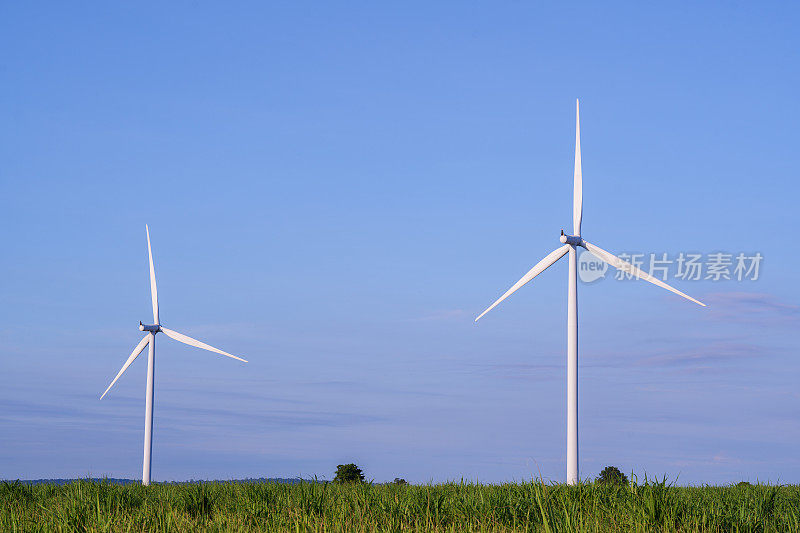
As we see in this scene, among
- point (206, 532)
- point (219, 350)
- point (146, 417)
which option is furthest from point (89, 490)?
point (146, 417)

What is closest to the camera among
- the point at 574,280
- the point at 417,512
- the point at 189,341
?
the point at 417,512

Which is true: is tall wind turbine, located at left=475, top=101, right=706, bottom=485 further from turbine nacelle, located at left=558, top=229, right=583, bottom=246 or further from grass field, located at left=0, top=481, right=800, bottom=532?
grass field, located at left=0, top=481, right=800, bottom=532

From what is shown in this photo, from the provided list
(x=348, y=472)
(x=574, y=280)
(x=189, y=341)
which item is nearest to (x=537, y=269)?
(x=574, y=280)

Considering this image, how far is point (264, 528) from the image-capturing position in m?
16.1

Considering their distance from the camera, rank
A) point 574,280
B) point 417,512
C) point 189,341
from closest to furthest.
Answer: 1. point 417,512
2. point 574,280
3. point 189,341

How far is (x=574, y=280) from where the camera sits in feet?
135

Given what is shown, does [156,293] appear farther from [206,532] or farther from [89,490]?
[206,532]

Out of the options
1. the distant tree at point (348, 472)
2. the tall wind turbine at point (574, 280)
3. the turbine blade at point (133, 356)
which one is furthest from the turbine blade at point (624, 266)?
the turbine blade at point (133, 356)

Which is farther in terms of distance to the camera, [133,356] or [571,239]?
[133,356]

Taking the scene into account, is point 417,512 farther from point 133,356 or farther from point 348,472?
point 133,356

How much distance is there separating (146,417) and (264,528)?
145 ft

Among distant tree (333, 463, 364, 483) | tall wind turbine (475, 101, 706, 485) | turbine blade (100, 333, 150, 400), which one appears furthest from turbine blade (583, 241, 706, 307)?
turbine blade (100, 333, 150, 400)

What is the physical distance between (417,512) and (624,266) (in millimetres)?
28552

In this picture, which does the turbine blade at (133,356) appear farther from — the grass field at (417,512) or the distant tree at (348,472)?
the grass field at (417,512)
